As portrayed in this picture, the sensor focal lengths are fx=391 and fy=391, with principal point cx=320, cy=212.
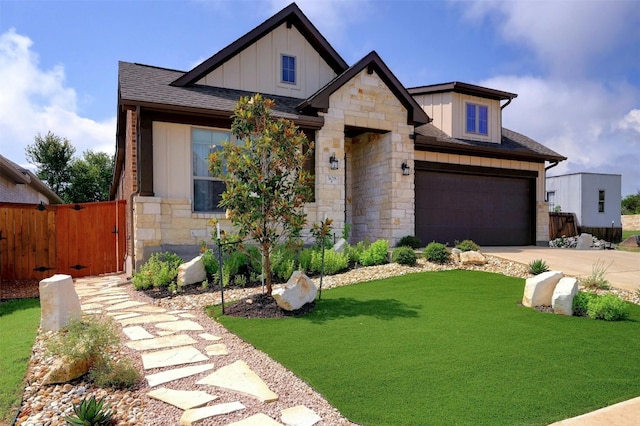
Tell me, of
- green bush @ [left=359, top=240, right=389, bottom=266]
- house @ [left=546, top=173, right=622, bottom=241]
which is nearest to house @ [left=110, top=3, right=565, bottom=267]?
green bush @ [left=359, top=240, right=389, bottom=266]

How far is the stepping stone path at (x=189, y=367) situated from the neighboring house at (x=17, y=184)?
Result: 7365mm

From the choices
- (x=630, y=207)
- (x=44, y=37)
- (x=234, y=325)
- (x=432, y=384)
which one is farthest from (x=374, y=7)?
(x=630, y=207)

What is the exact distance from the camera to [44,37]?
7332 mm

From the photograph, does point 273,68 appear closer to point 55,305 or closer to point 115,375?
point 55,305

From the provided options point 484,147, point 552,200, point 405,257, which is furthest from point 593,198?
point 405,257

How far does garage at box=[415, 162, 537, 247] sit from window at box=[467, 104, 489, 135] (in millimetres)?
1448

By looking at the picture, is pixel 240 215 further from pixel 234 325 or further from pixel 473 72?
pixel 473 72

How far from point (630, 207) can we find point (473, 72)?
42698 millimetres

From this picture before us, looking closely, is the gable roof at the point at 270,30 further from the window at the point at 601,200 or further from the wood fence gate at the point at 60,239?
the window at the point at 601,200

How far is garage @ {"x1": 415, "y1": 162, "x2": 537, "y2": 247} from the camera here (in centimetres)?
1254

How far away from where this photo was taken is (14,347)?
14.2 ft

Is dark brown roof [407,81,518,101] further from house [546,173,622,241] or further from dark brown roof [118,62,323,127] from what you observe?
house [546,173,622,241]

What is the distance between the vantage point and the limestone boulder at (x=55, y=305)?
4.80 m

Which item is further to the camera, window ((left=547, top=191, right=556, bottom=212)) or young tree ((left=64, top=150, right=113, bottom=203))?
young tree ((left=64, top=150, right=113, bottom=203))
